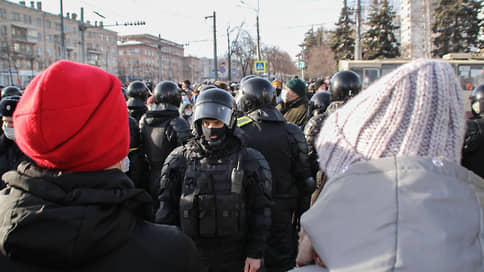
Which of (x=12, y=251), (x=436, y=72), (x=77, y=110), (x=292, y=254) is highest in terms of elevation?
(x=436, y=72)

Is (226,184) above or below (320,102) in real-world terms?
below

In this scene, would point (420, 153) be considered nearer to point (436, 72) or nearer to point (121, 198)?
point (436, 72)

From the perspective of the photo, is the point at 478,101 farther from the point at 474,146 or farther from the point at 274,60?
the point at 274,60

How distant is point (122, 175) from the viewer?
4.31ft

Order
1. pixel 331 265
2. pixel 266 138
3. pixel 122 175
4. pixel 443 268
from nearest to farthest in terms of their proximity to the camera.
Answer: pixel 443 268, pixel 331 265, pixel 122 175, pixel 266 138

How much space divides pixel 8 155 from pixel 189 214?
2662 mm

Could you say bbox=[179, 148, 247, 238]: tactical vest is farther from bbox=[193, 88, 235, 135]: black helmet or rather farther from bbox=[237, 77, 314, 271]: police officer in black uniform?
bbox=[237, 77, 314, 271]: police officer in black uniform

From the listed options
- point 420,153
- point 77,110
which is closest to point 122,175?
point 77,110

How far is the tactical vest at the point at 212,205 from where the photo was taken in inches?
107

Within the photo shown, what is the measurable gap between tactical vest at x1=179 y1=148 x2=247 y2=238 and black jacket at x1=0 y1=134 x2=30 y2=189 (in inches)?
93.9

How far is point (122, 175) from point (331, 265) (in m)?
0.82

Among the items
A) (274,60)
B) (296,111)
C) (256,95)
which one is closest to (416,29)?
(274,60)

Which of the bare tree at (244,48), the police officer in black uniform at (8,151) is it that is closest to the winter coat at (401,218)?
the police officer in black uniform at (8,151)

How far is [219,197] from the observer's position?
2.74 meters
